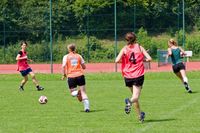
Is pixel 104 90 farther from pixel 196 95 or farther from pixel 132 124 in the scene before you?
pixel 132 124

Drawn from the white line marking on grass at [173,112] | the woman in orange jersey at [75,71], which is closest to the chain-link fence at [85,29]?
the white line marking on grass at [173,112]

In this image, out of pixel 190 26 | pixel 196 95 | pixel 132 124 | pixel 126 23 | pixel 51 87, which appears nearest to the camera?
pixel 132 124

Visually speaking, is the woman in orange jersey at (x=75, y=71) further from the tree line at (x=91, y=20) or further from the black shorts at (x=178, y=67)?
the tree line at (x=91, y=20)

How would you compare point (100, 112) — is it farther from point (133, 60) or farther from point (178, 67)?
point (178, 67)

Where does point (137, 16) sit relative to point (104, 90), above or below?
above

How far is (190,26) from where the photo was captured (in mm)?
45344

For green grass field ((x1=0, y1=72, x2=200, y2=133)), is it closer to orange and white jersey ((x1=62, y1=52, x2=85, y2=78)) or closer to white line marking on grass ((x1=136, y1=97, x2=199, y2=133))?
white line marking on grass ((x1=136, y1=97, x2=199, y2=133))

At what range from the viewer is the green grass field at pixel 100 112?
12961 mm

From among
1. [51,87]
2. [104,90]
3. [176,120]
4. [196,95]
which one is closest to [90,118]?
[176,120]

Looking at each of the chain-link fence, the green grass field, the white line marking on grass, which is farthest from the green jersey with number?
the chain-link fence

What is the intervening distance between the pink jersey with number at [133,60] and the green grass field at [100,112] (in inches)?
41.7

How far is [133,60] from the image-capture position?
13766mm

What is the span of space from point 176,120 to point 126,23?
85.9 ft

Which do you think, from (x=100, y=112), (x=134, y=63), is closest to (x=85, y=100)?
(x=100, y=112)
